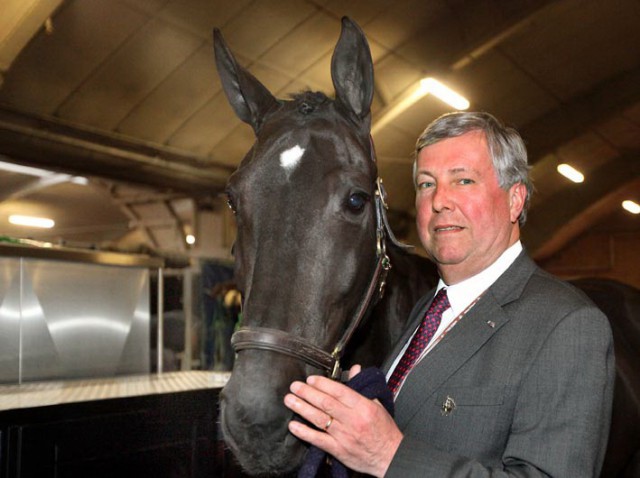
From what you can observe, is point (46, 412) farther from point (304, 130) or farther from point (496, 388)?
point (496, 388)

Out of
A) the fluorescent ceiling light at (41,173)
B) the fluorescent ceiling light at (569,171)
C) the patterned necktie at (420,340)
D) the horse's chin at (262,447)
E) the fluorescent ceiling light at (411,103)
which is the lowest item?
the horse's chin at (262,447)

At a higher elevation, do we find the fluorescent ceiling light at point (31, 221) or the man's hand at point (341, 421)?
the fluorescent ceiling light at point (31, 221)

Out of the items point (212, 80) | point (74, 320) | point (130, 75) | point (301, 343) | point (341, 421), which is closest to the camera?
point (341, 421)

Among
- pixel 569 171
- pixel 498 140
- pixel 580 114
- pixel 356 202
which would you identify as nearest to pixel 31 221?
pixel 356 202

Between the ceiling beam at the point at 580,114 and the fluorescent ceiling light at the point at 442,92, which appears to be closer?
the fluorescent ceiling light at the point at 442,92

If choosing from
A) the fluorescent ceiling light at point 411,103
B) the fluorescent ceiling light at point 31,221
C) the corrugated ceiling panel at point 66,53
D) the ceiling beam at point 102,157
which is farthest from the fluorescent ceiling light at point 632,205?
the fluorescent ceiling light at point 31,221

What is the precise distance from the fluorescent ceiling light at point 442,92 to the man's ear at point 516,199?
563 centimetres

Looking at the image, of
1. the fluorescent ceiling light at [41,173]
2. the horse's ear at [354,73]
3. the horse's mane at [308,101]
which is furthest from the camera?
the fluorescent ceiling light at [41,173]

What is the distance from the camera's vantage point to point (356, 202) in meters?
1.64

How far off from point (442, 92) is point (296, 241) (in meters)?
6.14

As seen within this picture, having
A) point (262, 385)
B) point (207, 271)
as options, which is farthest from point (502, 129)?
point (207, 271)

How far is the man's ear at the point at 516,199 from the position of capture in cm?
163

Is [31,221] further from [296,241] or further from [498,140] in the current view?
[498,140]

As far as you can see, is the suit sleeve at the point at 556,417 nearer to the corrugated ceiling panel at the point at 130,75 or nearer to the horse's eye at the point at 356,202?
the horse's eye at the point at 356,202
